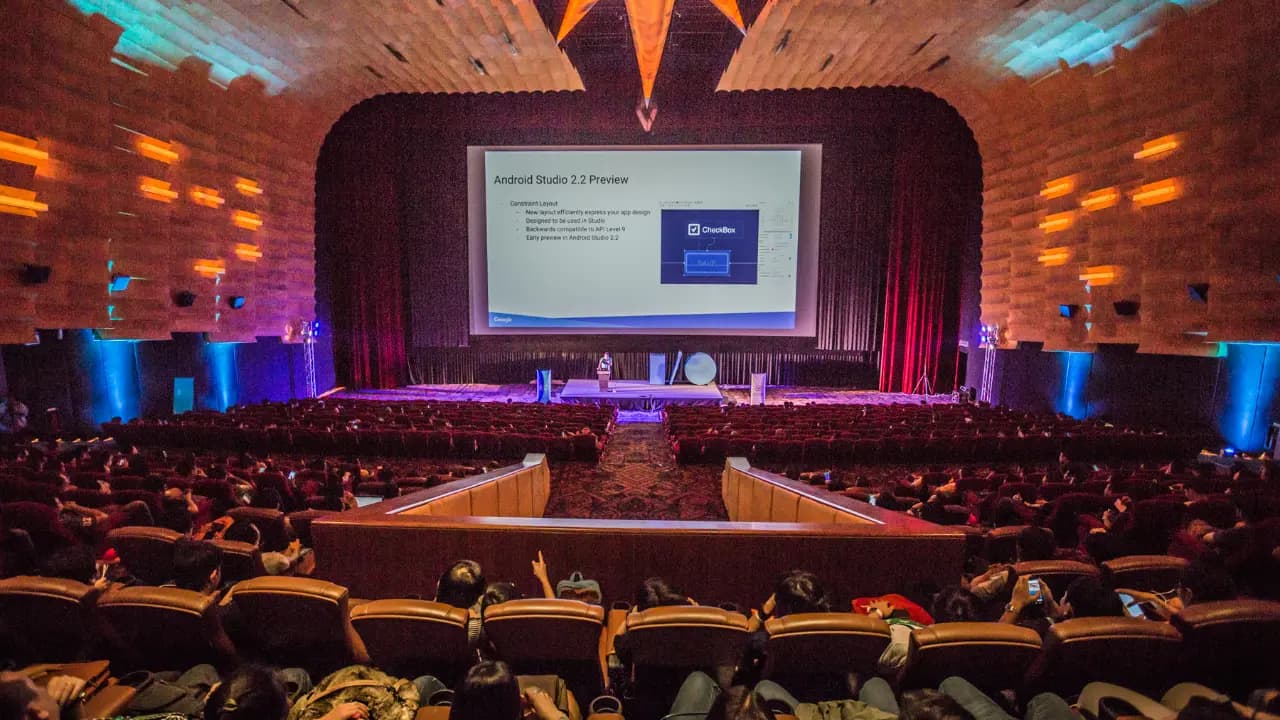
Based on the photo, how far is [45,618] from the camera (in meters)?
2.14

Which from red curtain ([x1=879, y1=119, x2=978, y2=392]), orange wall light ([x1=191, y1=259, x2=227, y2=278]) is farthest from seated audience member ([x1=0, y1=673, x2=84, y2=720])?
red curtain ([x1=879, y1=119, x2=978, y2=392])

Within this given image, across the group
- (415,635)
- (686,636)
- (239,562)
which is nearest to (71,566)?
(239,562)

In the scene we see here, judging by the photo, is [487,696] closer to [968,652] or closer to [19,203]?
[968,652]

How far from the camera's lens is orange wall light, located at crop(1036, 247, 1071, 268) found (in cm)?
1077

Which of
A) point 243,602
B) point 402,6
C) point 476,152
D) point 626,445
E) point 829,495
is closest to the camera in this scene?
point 243,602

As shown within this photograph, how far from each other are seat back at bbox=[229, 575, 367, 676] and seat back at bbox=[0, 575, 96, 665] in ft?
1.71

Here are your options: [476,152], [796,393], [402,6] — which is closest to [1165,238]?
[796,393]

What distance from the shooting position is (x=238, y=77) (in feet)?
36.1

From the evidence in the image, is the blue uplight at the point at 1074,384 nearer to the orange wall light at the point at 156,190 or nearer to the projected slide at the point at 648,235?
the projected slide at the point at 648,235

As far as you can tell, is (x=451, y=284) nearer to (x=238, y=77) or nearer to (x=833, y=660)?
(x=238, y=77)

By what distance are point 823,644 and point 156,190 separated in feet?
39.9

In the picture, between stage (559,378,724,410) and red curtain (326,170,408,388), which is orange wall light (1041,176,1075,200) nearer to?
stage (559,378,724,410)

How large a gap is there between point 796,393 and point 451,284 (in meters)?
9.91

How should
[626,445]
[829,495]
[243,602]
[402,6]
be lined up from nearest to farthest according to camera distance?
1. [243,602]
2. [829,495]
3. [626,445]
4. [402,6]
